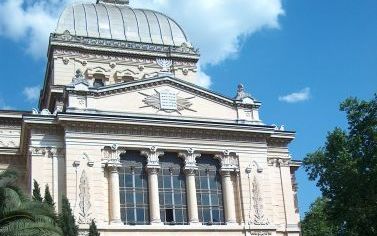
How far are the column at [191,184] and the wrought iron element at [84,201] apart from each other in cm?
556

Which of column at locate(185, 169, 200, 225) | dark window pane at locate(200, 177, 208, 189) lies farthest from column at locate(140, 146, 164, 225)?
dark window pane at locate(200, 177, 208, 189)

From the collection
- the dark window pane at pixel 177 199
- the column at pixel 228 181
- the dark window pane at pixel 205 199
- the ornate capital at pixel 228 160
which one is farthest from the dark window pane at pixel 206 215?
the ornate capital at pixel 228 160

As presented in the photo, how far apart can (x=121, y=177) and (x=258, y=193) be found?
7755mm

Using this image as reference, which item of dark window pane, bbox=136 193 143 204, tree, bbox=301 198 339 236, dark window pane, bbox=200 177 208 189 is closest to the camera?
dark window pane, bbox=136 193 143 204

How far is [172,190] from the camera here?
36312mm

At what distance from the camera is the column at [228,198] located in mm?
36500

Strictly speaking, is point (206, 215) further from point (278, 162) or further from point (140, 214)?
point (278, 162)

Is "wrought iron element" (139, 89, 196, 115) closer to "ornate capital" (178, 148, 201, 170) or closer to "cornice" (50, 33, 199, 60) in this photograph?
"ornate capital" (178, 148, 201, 170)

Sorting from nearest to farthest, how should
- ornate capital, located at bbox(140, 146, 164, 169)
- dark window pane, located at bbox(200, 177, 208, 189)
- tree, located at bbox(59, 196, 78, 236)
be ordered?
tree, located at bbox(59, 196, 78, 236), ornate capital, located at bbox(140, 146, 164, 169), dark window pane, located at bbox(200, 177, 208, 189)

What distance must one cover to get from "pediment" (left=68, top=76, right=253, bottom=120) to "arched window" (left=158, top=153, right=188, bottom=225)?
278cm

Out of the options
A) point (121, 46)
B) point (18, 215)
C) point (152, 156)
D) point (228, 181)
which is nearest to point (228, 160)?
point (228, 181)

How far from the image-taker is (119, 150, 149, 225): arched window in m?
35.0

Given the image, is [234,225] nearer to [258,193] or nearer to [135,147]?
[258,193]

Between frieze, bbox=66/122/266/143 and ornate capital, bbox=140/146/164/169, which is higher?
frieze, bbox=66/122/266/143
